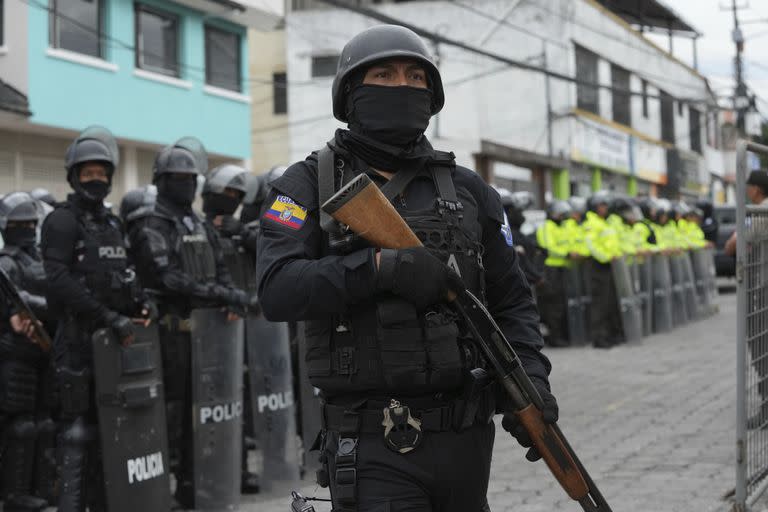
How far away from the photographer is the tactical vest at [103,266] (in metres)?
6.06

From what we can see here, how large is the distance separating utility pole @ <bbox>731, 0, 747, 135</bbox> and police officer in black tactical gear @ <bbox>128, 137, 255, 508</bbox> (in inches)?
1144

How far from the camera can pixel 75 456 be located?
19.1ft

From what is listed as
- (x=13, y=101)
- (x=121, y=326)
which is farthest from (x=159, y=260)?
(x=13, y=101)

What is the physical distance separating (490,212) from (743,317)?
293 cm

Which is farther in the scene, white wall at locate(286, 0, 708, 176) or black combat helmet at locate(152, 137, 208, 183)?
white wall at locate(286, 0, 708, 176)

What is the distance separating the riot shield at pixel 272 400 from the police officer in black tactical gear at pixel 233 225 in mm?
441

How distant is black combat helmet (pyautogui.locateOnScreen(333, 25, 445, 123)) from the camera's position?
3.14 meters

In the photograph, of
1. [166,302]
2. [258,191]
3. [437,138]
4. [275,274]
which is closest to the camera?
[275,274]

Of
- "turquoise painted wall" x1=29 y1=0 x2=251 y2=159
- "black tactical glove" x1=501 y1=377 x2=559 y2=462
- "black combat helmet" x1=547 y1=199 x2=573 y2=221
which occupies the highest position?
"turquoise painted wall" x1=29 y1=0 x2=251 y2=159

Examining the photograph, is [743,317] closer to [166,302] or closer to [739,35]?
[166,302]

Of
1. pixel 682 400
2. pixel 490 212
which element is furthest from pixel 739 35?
pixel 490 212

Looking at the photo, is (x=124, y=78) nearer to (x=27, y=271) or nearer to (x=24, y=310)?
(x=27, y=271)

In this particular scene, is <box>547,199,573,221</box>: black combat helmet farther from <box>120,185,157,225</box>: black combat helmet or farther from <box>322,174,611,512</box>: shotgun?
<box>322,174,611,512</box>: shotgun

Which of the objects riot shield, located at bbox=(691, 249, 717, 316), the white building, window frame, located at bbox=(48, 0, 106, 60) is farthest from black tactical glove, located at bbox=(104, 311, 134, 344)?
the white building
